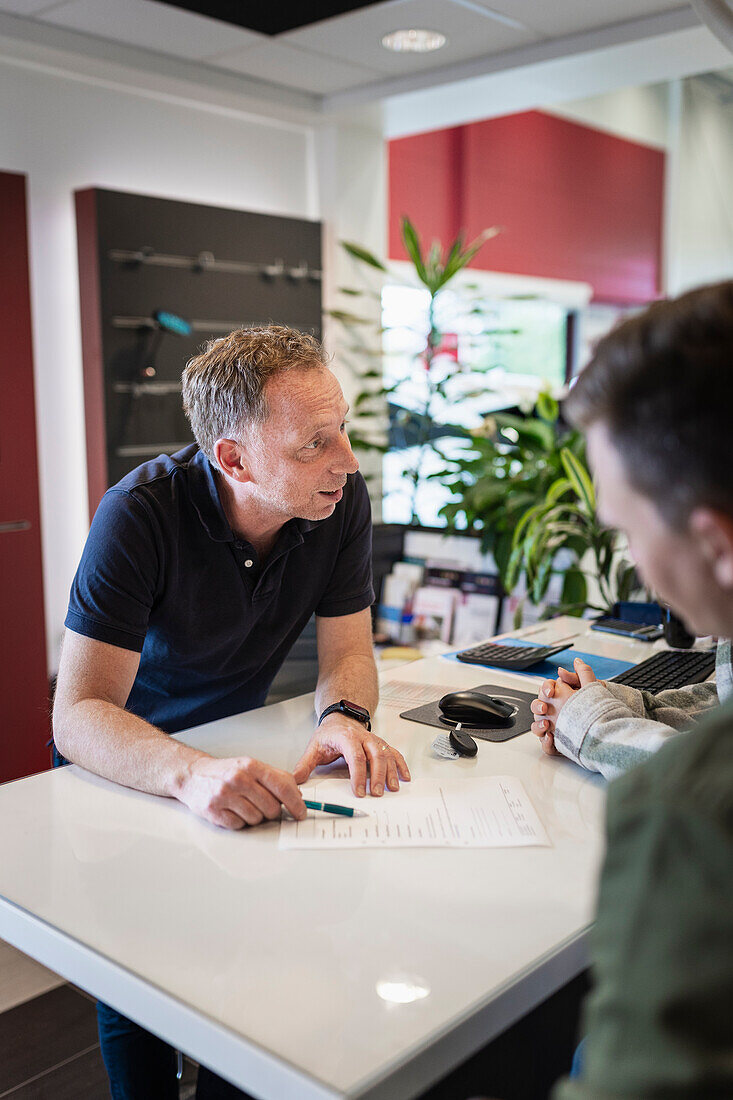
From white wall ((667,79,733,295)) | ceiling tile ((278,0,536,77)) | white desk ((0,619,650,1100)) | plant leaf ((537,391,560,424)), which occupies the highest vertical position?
white wall ((667,79,733,295))

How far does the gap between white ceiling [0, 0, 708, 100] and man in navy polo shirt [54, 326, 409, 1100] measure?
1865 mm

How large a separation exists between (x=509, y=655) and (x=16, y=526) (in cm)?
197

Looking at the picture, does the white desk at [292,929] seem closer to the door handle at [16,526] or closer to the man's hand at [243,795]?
the man's hand at [243,795]

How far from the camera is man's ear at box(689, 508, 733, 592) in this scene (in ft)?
2.15

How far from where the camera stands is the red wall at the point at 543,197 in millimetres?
5613

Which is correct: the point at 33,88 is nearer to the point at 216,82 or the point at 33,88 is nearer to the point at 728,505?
the point at 216,82

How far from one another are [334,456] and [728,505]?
1183 millimetres

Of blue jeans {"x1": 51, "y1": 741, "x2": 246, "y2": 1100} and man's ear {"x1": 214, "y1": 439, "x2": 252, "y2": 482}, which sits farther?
man's ear {"x1": 214, "y1": 439, "x2": 252, "y2": 482}

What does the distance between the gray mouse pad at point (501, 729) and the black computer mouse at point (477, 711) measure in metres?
0.01

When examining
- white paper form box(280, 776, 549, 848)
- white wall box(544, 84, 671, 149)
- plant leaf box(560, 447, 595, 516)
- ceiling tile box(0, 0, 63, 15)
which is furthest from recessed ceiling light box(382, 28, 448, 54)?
white wall box(544, 84, 671, 149)

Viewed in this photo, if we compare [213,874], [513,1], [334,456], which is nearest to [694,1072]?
[213,874]

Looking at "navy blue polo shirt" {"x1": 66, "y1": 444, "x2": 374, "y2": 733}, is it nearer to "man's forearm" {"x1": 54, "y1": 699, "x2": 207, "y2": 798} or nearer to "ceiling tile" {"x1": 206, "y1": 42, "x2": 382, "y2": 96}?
"man's forearm" {"x1": 54, "y1": 699, "x2": 207, "y2": 798}

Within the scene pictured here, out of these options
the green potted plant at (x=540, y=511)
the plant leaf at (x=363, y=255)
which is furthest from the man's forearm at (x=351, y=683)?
the plant leaf at (x=363, y=255)

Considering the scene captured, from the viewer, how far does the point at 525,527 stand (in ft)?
11.6
